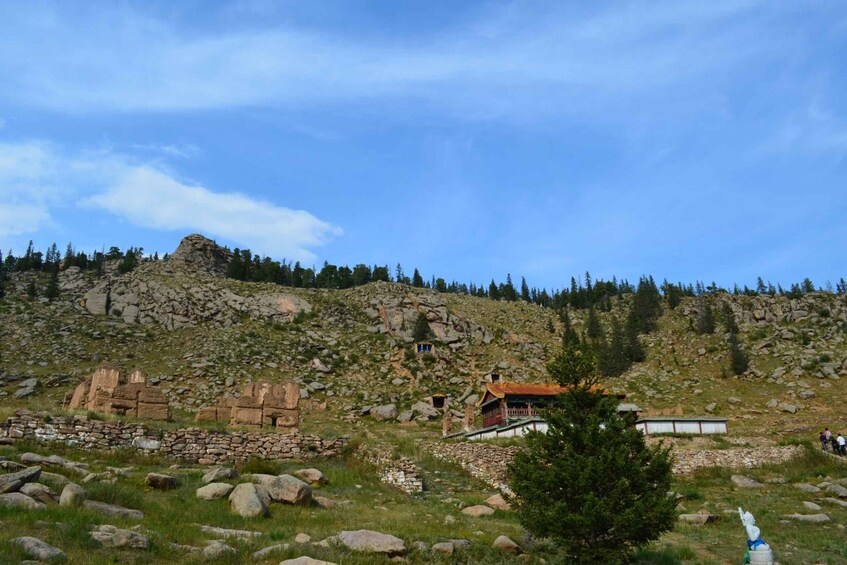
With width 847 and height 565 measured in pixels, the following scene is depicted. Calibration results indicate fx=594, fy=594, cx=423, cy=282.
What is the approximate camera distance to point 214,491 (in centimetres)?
1661

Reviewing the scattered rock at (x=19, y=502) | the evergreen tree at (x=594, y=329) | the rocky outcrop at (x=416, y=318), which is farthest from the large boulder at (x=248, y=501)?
the evergreen tree at (x=594, y=329)

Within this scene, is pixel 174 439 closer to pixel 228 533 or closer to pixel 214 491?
pixel 214 491

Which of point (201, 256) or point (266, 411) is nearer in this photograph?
point (266, 411)

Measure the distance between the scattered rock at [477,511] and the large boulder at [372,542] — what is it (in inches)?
278

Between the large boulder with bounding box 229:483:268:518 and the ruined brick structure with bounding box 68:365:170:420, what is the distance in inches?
501

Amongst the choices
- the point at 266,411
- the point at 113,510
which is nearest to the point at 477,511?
the point at 113,510

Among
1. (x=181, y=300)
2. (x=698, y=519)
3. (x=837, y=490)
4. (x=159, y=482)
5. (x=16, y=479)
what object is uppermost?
(x=181, y=300)

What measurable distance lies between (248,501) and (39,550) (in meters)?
6.22

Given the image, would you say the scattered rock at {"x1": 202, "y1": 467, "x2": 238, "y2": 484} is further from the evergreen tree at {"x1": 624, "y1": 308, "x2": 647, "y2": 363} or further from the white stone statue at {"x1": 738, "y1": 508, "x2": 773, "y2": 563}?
the evergreen tree at {"x1": 624, "y1": 308, "x2": 647, "y2": 363}

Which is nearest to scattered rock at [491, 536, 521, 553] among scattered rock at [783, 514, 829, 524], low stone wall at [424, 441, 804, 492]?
scattered rock at [783, 514, 829, 524]

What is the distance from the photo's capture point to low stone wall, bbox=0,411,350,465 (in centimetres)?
2202

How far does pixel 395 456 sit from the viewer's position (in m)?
26.3

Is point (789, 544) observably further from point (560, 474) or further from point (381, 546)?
point (381, 546)

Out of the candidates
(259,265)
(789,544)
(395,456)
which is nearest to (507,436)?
(395,456)
